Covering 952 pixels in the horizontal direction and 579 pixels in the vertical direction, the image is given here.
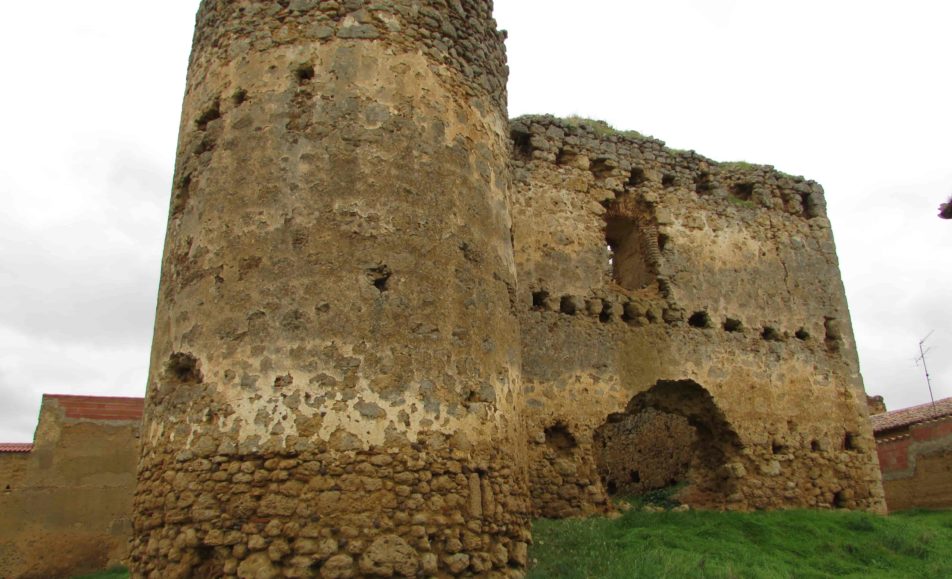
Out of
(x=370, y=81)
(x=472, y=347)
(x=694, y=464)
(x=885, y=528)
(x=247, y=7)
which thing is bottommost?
(x=885, y=528)

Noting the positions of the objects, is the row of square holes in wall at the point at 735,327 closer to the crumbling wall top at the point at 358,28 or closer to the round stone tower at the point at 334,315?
the round stone tower at the point at 334,315

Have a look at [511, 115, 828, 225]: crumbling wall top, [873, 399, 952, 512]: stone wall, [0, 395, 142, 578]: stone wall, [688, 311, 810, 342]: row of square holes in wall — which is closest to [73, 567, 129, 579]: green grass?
[0, 395, 142, 578]: stone wall

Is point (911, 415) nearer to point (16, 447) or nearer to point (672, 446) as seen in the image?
point (672, 446)

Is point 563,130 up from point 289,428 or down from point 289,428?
up

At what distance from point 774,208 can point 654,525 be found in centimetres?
605

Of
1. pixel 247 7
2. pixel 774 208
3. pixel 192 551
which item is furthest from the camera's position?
pixel 774 208

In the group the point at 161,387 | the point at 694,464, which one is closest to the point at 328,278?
the point at 161,387

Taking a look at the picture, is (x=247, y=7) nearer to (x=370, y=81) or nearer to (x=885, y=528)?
(x=370, y=81)

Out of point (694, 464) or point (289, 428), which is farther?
point (694, 464)

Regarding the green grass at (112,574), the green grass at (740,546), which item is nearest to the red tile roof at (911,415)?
the green grass at (740,546)

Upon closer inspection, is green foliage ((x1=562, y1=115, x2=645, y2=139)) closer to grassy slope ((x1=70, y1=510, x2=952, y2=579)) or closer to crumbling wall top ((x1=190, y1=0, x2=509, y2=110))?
crumbling wall top ((x1=190, y1=0, x2=509, y2=110))

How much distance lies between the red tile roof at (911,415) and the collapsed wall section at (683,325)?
5478 mm

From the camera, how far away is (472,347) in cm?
590

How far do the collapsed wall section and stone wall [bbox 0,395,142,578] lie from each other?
757 cm
